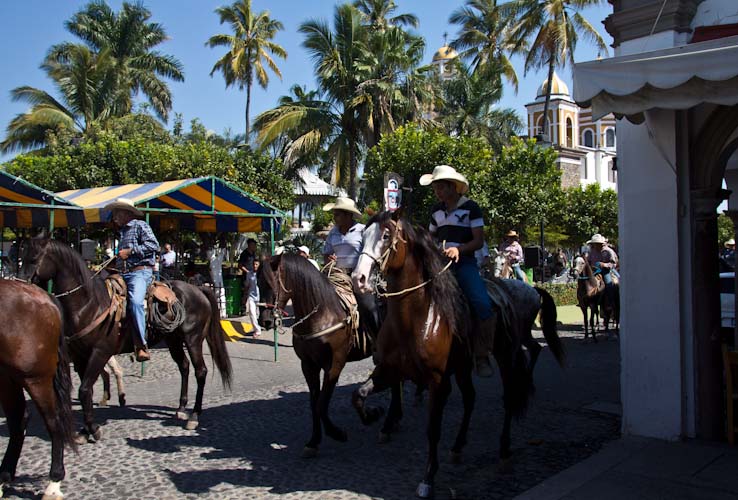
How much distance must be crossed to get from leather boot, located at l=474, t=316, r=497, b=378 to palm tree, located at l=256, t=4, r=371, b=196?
21.1m

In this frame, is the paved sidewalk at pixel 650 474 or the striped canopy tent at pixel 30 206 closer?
the paved sidewalk at pixel 650 474

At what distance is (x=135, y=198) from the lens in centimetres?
1185

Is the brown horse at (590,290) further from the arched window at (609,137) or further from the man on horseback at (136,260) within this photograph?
the arched window at (609,137)

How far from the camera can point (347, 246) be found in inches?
284

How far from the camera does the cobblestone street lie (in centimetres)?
499

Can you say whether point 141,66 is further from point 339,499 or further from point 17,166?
point 339,499

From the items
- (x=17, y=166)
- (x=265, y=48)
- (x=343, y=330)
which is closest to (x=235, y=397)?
(x=343, y=330)

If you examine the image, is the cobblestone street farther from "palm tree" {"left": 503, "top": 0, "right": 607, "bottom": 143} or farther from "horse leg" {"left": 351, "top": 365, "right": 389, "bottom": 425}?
"palm tree" {"left": 503, "top": 0, "right": 607, "bottom": 143}

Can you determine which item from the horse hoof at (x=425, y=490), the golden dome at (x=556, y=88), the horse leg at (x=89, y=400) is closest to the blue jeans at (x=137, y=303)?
the horse leg at (x=89, y=400)

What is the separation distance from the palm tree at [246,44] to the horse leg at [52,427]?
31198 mm

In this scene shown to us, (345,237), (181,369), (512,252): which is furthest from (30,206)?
(512,252)

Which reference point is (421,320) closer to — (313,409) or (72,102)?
(313,409)

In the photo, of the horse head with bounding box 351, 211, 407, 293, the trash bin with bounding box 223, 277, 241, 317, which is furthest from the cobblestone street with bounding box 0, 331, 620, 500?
the trash bin with bounding box 223, 277, 241, 317

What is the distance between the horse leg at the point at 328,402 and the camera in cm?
582
